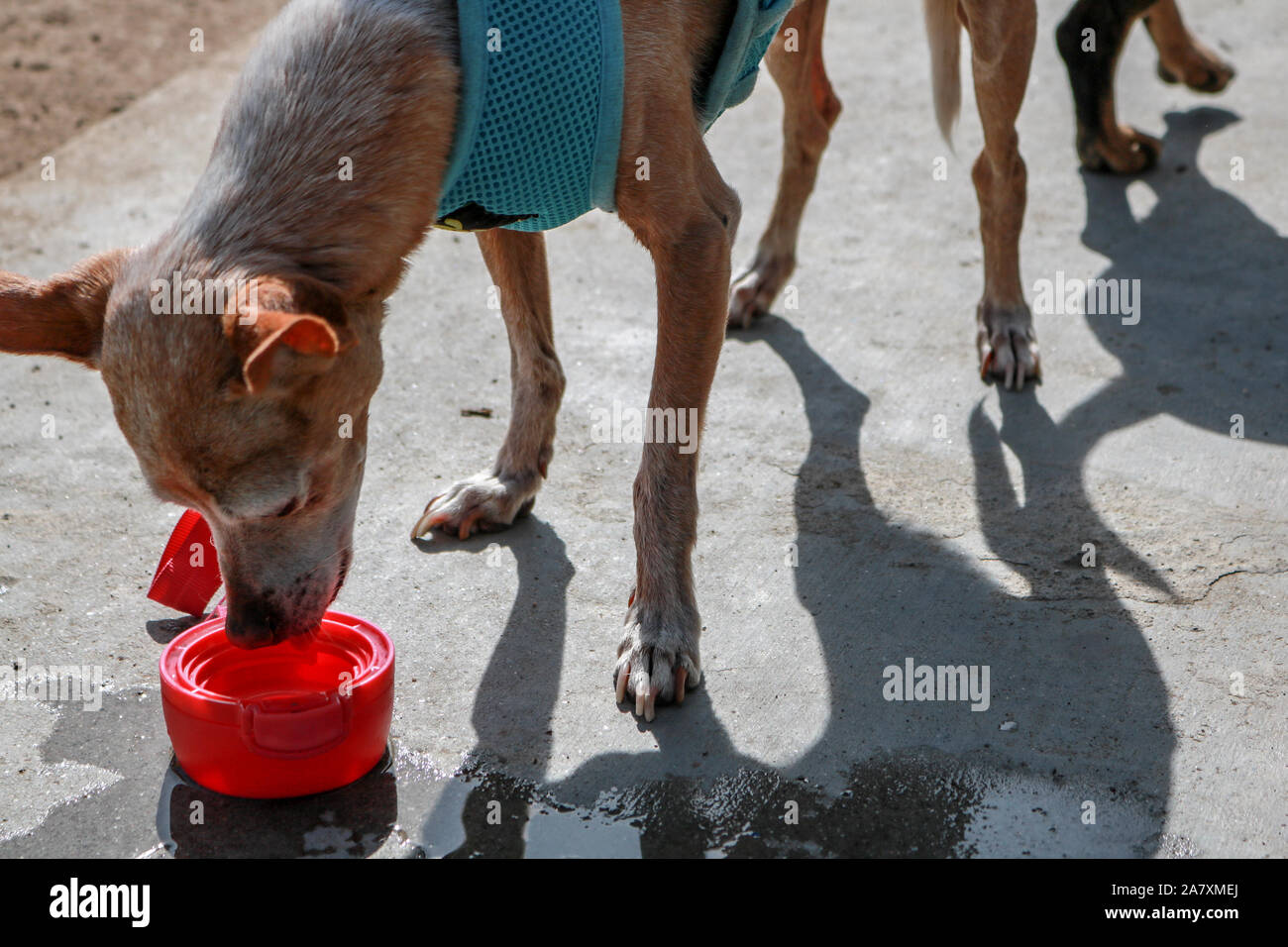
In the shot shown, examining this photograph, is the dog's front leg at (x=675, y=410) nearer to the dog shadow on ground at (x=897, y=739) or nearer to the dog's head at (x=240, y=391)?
the dog shadow on ground at (x=897, y=739)

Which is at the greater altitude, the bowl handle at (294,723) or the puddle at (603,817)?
the bowl handle at (294,723)

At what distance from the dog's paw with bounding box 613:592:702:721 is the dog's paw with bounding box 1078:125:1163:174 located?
12.3ft

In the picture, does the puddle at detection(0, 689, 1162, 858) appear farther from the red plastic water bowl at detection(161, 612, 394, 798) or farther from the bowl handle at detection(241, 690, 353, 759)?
the bowl handle at detection(241, 690, 353, 759)

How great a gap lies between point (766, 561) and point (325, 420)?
154 cm

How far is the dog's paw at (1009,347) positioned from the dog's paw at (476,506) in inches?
70.5

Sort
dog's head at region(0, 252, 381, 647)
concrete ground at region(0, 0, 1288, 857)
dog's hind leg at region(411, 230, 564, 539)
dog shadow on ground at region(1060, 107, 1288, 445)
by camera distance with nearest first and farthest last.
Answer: dog's head at region(0, 252, 381, 647)
concrete ground at region(0, 0, 1288, 857)
dog's hind leg at region(411, 230, 564, 539)
dog shadow on ground at region(1060, 107, 1288, 445)

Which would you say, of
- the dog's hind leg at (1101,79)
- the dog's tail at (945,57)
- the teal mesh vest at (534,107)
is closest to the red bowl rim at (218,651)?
the teal mesh vest at (534,107)

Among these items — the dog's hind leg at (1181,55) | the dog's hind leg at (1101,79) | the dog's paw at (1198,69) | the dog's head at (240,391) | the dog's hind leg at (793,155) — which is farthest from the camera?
the dog's paw at (1198,69)

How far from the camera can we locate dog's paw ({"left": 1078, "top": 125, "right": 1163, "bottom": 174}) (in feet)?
19.1

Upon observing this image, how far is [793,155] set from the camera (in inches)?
198

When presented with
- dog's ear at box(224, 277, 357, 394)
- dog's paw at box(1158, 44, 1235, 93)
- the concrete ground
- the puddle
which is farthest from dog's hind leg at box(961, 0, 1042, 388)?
dog's ear at box(224, 277, 357, 394)

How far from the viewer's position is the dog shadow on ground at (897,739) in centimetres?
276

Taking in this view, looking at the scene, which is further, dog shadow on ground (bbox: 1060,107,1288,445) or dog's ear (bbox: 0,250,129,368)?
dog shadow on ground (bbox: 1060,107,1288,445)

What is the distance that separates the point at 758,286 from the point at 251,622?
9.21 feet
